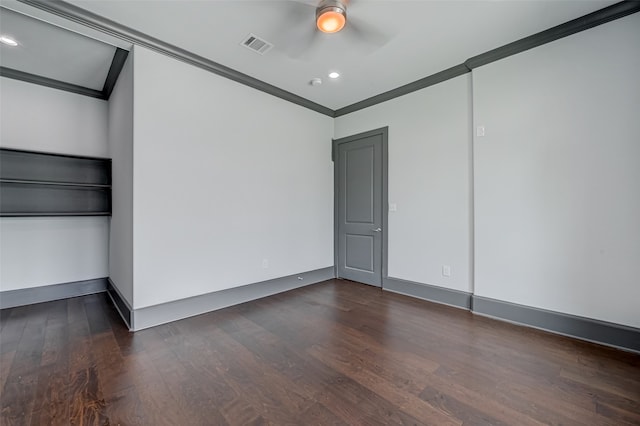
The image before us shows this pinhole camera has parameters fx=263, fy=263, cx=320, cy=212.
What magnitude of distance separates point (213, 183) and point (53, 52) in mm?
2172

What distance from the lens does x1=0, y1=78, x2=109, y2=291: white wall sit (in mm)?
3260

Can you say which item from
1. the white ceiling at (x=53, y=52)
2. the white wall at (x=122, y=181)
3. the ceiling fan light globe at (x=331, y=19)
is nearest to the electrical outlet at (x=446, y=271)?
the ceiling fan light globe at (x=331, y=19)

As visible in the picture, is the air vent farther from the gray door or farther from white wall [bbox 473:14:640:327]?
white wall [bbox 473:14:640:327]

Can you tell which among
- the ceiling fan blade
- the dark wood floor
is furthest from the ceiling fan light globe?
A: the dark wood floor

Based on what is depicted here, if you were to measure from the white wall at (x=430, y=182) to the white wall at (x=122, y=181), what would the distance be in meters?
3.23

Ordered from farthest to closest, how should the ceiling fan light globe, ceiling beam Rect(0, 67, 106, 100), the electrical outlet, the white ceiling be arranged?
the electrical outlet < ceiling beam Rect(0, 67, 106, 100) < the white ceiling < the ceiling fan light globe

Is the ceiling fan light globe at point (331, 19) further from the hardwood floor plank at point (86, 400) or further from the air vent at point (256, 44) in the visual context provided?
the hardwood floor plank at point (86, 400)

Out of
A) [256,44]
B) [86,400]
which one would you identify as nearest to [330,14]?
[256,44]

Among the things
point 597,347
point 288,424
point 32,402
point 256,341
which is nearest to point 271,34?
point 256,341

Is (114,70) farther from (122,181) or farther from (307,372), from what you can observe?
(307,372)

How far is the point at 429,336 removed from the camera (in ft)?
8.22

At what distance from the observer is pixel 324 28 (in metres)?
2.14

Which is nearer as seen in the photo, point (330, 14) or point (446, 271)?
point (330, 14)

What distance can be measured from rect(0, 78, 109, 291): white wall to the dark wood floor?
638 mm
